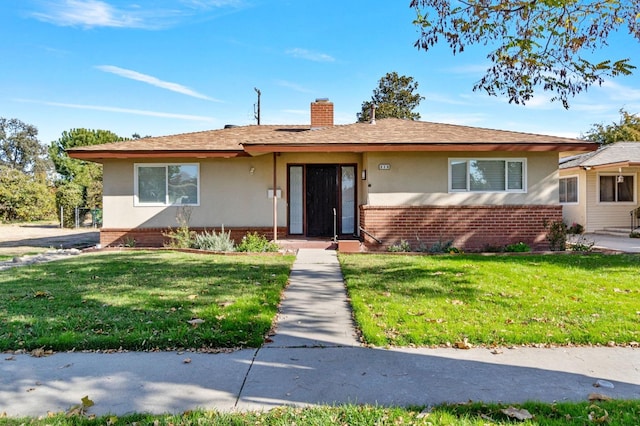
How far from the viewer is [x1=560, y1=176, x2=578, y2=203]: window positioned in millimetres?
19188

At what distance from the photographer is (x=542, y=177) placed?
39.2 feet

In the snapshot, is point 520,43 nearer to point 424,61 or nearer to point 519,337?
point 519,337

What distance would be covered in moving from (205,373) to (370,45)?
1447 cm

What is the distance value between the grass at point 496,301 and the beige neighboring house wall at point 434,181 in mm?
3123

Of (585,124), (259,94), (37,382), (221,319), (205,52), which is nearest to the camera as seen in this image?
(37,382)

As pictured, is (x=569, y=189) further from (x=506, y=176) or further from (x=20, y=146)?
(x=20, y=146)

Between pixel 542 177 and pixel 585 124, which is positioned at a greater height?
pixel 585 124

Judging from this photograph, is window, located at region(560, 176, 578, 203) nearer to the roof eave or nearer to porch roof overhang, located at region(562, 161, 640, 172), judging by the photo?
porch roof overhang, located at region(562, 161, 640, 172)

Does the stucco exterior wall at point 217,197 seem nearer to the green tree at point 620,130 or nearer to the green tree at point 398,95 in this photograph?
the green tree at point 398,95

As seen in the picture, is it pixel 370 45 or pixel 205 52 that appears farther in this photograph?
pixel 205 52

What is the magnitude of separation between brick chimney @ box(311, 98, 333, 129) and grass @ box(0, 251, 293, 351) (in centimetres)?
752

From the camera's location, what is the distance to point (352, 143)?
36.8 feet

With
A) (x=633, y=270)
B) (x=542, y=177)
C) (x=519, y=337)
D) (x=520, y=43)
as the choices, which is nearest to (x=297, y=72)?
(x=542, y=177)

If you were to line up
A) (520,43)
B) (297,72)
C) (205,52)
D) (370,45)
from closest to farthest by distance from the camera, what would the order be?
(520,43)
(370,45)
(205,52)
(297,72)
